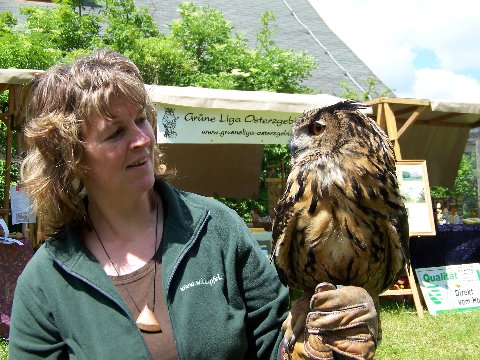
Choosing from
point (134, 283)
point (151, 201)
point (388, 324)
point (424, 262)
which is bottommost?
point (388, 324)

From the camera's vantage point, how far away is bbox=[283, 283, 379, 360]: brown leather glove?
1459mm

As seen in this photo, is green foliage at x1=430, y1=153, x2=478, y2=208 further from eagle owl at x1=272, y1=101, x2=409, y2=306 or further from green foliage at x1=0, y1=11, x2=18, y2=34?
eagle owl at x1=272, y1=101, x2=409, y2=306

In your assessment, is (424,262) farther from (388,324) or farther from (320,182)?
(320,182)

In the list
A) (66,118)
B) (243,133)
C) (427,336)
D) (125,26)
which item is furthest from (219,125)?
(125,26)

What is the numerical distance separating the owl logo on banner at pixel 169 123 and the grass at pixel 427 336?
222cm

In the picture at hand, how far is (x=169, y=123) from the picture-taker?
4.99 meters

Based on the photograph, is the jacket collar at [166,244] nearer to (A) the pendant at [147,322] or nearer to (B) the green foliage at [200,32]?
(A) the pendant at [147,322]

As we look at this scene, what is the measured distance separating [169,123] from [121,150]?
340 cm

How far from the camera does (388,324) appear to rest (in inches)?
209

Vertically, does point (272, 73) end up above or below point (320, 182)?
above

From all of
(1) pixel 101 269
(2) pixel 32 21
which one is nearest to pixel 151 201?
(1) pixel 101 269

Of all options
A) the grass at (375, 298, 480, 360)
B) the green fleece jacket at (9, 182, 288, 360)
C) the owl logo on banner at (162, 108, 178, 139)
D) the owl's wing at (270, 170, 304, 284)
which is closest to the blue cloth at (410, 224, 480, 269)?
the grass at (375, 298, 480, 360)

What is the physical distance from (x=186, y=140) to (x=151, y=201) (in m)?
3.29

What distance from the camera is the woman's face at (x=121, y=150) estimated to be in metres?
1.64
